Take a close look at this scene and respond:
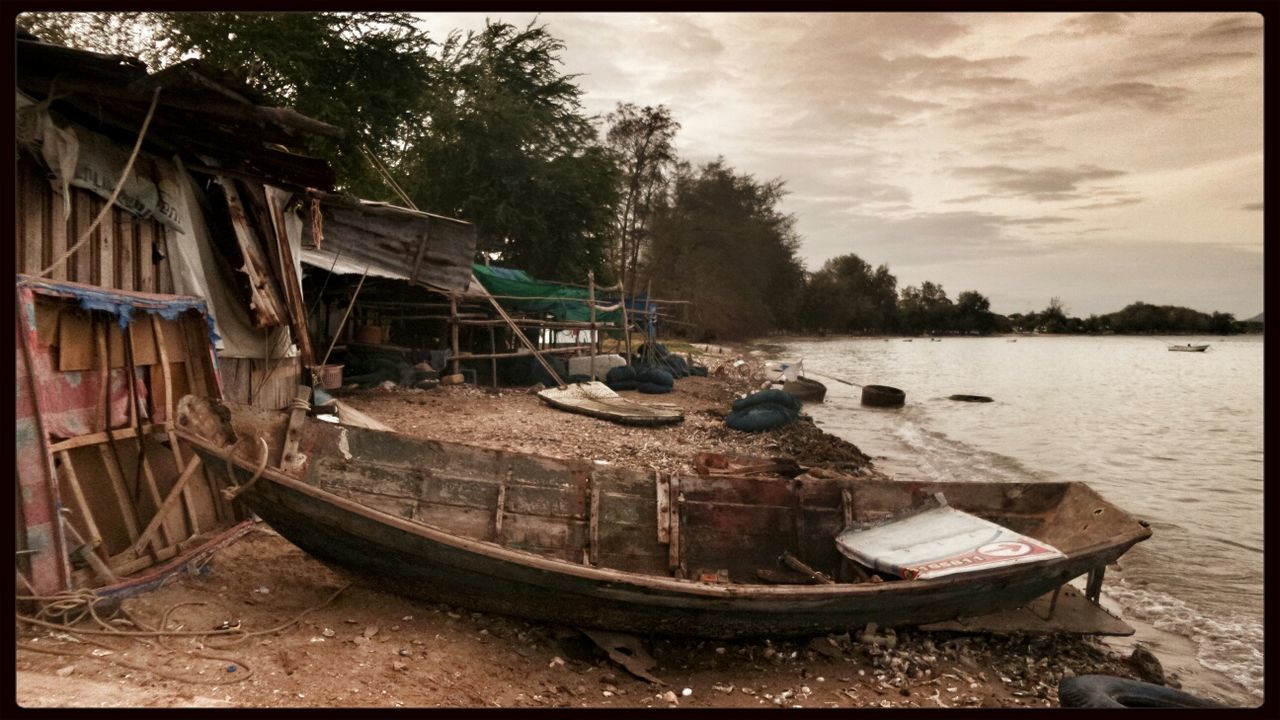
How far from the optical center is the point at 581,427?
12469mm

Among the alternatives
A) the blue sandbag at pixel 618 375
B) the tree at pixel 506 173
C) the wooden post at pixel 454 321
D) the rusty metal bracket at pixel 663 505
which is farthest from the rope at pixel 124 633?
the tree at pixel 506 173

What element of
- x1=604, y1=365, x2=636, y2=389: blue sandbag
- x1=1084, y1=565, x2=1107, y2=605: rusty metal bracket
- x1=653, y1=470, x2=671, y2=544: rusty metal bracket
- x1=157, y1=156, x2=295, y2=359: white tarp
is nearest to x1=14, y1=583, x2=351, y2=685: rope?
x1=157, y1=156, x2=295, y2=359: white tarp

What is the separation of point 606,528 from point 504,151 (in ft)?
66.5

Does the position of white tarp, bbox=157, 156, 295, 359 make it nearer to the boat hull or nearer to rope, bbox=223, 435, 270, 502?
rope, bbox=223, 435, 270, 502

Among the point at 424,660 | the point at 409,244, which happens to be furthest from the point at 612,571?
the point at 409,244

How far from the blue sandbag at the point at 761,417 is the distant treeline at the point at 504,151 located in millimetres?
5958

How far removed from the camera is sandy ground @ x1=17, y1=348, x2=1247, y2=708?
12.0 feet

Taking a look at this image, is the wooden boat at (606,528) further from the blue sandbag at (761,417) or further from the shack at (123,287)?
the blue sandbag at (761,417)

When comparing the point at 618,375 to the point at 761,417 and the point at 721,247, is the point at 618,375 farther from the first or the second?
the point at 721,247

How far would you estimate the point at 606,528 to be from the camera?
584 centimetres

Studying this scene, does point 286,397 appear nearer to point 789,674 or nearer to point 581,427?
point 581,427

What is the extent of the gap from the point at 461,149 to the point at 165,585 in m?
21.1

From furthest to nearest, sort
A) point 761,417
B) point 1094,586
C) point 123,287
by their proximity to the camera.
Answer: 1. point 761,417
2. point 1094,586
3. point 123,287

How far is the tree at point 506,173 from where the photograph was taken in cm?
2369
